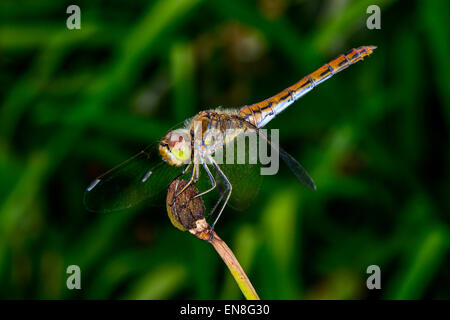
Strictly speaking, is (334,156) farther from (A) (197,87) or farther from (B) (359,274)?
(A) (197,87)

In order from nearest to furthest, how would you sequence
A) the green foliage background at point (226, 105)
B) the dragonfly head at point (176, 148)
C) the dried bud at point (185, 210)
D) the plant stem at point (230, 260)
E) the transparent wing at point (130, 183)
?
the plant stem at point (230, 260) → the dried bud at point (185, 210) → the dragonfly head at point (176, 148) → the transparent wing at point (130, 183) → the green foliage background at point (226, 105)

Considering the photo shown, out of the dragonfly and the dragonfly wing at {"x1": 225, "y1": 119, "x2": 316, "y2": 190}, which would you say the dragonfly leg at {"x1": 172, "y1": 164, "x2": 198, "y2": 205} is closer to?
the dragonfly

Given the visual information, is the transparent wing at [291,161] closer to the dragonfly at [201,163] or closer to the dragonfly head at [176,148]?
the dragonfly at [201,163]

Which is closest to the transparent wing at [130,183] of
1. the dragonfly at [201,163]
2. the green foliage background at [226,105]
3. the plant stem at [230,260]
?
the dragonfly at [201,163]

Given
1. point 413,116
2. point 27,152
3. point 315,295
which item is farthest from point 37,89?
point 413,116

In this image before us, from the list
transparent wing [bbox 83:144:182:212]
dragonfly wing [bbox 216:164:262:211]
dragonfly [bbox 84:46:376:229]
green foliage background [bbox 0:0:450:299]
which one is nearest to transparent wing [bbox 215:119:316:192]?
dragonfly [bbox 84:46:376:229]

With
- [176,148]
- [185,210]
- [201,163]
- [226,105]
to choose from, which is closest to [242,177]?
[201,163]

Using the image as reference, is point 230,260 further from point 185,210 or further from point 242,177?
point 242,177
